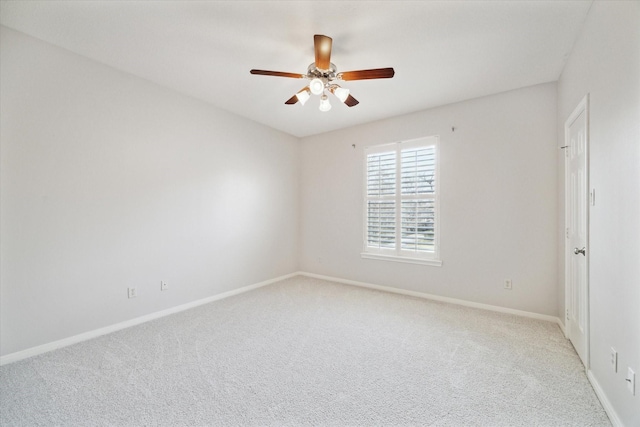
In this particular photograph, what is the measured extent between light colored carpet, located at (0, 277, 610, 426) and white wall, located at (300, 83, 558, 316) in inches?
19.9

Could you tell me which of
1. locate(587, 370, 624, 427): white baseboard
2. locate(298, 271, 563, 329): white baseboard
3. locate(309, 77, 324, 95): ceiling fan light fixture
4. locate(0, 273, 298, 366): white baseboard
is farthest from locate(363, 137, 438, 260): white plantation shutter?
locate(0, 273, 298, 366): white baseboard

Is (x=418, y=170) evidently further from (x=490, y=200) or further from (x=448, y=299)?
(x=448, y=299)

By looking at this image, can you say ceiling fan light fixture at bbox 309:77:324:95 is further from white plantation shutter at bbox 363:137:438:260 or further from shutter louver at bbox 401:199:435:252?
shutter louver at bbox 401:199:435:252

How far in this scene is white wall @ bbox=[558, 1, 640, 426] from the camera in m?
1.37

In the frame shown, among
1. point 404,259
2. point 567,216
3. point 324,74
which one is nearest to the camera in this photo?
point 324,74

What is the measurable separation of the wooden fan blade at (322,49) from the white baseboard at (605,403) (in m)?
2.96

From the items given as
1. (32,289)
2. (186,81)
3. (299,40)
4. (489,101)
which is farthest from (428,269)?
(32,289)

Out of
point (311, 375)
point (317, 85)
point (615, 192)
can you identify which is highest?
point (317, 85)

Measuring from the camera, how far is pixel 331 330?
285cm

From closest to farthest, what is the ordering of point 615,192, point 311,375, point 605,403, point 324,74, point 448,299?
point 615,192 < point 605,403 < point 311,375 < point 324,74 < point 448,299

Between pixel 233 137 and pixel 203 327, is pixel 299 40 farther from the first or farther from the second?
pixel 203 327

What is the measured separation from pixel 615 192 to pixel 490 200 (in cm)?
188

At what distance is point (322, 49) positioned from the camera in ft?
6.85

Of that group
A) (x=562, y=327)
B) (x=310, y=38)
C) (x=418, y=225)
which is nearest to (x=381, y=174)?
(x=418, y=225)
